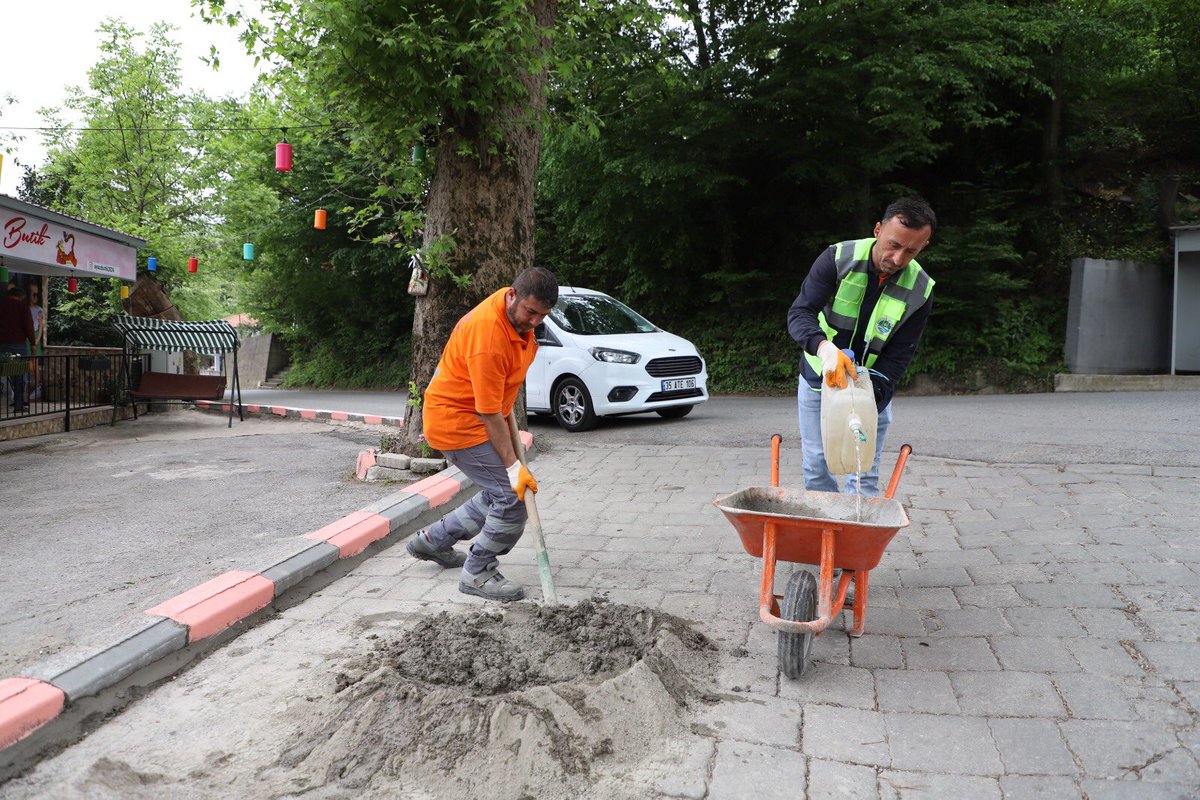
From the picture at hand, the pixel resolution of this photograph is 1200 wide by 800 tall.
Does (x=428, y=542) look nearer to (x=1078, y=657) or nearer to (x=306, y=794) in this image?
(x=306, y=794)

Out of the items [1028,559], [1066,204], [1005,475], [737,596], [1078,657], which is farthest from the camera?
[1066,204]

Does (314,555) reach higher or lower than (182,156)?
lower

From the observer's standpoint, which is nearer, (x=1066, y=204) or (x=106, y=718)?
(x=106, y=718)

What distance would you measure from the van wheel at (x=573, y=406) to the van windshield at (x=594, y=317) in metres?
0.78

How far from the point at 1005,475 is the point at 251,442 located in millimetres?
8702

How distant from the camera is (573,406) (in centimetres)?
1108

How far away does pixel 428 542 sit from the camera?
16.0ft

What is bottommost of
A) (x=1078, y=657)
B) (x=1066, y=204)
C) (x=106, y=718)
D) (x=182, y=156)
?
(x=106, y=718)

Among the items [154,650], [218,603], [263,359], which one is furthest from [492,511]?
[263,359]

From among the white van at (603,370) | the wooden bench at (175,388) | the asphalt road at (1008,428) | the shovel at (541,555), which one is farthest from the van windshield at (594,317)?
the shovel at (541,555)

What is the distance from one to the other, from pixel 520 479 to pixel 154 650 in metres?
1.75

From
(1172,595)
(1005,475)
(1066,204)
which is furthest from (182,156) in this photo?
(1172,595)

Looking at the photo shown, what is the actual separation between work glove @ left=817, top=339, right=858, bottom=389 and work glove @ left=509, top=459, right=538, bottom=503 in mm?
1474

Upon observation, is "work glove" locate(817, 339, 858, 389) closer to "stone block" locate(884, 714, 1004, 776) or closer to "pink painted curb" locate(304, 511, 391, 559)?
"stone block" locate(884, 714, 1004, 776)
